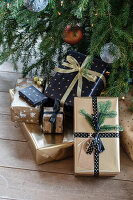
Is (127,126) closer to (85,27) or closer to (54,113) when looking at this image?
(54,113)

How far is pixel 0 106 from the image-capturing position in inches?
65.4

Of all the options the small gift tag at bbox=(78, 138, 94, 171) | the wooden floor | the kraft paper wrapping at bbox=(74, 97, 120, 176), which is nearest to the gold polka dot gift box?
the kraft paper wrapping at bbox=(74, 97, 120, 176)

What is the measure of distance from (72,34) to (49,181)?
2.53ft

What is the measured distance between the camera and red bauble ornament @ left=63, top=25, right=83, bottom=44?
142cm

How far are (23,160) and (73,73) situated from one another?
536 millimetres

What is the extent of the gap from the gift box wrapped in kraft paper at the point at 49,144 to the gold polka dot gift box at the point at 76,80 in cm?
18

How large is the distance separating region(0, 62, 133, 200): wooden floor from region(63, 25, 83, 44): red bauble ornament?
622mm

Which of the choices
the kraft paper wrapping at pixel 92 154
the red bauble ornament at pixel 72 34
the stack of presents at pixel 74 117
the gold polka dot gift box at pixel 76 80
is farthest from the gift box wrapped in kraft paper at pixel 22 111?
the red bauble ornament at pixel 72 34

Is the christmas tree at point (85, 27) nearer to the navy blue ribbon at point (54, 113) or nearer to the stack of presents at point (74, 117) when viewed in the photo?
the stack of presents at point (74, 117)

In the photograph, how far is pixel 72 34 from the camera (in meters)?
1.43

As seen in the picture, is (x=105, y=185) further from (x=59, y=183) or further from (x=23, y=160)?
(x=23, y=160)

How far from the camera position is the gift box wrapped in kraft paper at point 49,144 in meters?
1.33

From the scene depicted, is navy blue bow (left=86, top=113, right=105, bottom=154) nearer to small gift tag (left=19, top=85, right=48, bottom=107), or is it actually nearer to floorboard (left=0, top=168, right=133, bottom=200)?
floorboard (left=0, top=168, right=133, bottom=200)

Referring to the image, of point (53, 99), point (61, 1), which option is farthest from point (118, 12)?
point (53, 99)
